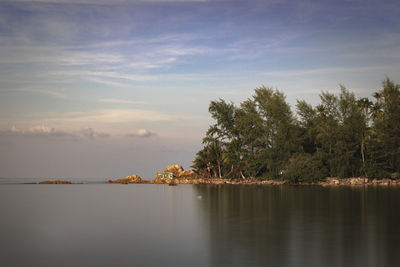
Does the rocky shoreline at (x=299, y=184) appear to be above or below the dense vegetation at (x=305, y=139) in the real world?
below

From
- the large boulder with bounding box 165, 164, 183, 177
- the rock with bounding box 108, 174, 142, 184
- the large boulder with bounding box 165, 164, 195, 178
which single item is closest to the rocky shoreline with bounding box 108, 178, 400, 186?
the large boulder with bounding box 165, 164, 195, 178

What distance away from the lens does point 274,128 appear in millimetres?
53531

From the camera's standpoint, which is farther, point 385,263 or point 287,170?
point 287,170

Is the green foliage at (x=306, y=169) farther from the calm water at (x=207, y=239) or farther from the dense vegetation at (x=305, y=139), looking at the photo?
the calm water at (x=207, y=239)

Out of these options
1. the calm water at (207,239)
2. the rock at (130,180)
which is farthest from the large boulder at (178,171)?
the calm water at (207,239)

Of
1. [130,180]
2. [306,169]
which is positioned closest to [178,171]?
[130,180]

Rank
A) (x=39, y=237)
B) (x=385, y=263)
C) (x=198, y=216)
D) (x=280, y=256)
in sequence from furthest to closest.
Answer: (x=198, y=216)
(x=39, y=237)
(x=280, y=256)
(x=385, y=263)

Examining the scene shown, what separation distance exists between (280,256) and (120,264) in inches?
161

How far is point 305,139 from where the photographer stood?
5259 centimetres

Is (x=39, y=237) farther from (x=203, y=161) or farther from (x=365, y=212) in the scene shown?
(x=203, y=161)

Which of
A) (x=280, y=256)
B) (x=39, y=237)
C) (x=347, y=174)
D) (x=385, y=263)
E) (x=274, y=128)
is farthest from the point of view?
(x=274, y=128)

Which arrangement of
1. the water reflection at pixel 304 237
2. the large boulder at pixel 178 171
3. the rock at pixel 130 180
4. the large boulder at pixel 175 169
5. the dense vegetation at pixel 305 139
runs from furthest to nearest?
the rock at pixel 130 180 → the large boulder at pixel 175 169 → the large boulder at pixel 178 171 → the dense vegetation at pixel 305 139 → the water reflection at pixel 304 237

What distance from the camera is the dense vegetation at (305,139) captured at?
46.4 metres

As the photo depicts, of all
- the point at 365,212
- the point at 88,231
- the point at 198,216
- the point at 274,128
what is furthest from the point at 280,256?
the point at 274,128
